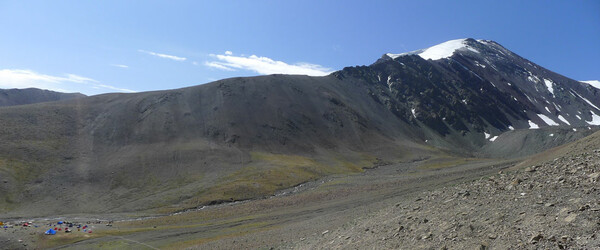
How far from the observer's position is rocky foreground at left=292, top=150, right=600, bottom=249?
13375mm

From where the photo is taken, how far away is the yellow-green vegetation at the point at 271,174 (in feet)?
307

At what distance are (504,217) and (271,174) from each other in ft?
320

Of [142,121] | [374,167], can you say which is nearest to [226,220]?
[374,167]

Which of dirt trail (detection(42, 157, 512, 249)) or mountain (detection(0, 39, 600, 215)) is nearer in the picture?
dirt trail (detection(42, 157, 512, 249))

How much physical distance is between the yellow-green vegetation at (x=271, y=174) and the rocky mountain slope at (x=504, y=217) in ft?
232

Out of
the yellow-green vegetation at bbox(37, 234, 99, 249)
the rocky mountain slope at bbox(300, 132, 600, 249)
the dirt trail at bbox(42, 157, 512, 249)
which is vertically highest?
the rocky mountain slope at bbox(300, 132, 600, 249)

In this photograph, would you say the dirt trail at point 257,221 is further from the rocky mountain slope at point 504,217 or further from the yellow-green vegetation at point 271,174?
the yellow-green vegetation at point 271,174

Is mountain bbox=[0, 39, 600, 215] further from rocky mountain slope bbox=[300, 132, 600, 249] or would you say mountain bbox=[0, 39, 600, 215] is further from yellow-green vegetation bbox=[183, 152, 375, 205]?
rocky mountain slope bbox=[300, 132, 600, 249]

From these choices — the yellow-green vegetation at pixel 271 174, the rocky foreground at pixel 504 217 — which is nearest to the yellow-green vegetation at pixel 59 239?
the yellow-green vegetation at pixel 271 174

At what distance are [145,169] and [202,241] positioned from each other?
226 ft

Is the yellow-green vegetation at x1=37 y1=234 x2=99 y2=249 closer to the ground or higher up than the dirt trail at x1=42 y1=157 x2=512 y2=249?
closer to the ground

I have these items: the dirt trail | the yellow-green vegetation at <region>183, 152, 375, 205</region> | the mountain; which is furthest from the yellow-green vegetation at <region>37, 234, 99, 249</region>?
the yellow-green vegetation at <region>183, 152, 375, 205</region>

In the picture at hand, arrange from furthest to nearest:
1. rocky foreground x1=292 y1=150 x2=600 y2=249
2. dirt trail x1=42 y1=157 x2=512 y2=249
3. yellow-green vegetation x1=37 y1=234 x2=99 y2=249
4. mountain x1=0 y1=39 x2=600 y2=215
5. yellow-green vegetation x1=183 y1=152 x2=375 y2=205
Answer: yellow-green vegetation x1=183 y1=152 x2=375 y2=205 → mountain x1=0 y1=39 x2=600 y2=215 → yellow-green vegetation x1=37 y1=234 x2=99 y2=249 → dirt trail x1=42 y1=157 x2=512 y2=249 → rocky foreground x1=292 y1=150 x2=600 y2=249

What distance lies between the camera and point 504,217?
1623cm
